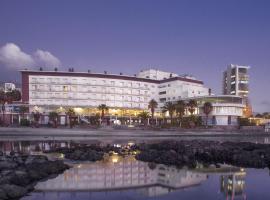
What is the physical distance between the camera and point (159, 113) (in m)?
149

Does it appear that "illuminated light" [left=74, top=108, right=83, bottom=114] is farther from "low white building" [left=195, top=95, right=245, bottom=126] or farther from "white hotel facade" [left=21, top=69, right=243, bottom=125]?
"low white building" [left=195, top=95, right=245, bottom=126]

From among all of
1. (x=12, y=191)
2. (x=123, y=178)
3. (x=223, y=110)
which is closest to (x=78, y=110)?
(x=223, y=110)

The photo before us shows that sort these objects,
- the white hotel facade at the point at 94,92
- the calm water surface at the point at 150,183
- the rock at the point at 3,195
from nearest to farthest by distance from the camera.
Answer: the rock at the point at 3,195 → the calm water surface at the point at 150,183 → the white hotel facade at the point at 94,92

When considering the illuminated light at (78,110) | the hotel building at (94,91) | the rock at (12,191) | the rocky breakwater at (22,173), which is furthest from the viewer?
the illuminated light at (78,110)

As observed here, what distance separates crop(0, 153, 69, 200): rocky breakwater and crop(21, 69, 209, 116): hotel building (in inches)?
4343

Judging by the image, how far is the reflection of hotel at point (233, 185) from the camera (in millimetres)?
21056

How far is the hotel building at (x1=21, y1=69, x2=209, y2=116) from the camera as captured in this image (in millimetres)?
140375

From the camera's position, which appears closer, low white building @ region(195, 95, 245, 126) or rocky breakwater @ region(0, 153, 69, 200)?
rocky breakwater @ region(0, 153, 69, 200)

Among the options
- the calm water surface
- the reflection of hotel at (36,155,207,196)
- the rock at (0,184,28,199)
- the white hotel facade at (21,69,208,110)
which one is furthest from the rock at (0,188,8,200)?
the white hotel facade at (21,69,208,110)

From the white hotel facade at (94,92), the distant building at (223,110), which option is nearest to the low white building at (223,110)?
the distant building at (223,110)

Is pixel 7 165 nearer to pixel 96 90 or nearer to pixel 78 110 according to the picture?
pixel 78 110

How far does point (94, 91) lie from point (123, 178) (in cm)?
12054

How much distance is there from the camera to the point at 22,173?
22688 mm

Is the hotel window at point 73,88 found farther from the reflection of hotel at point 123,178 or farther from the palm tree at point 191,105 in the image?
the reflection of hotel at point 123,178
